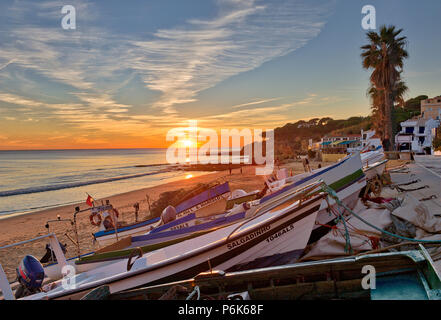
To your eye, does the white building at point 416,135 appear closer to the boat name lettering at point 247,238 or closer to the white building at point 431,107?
the white building at point 431,107

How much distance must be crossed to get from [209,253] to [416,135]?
56.9 meters

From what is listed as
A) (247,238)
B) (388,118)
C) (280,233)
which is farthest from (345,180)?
(388,118)

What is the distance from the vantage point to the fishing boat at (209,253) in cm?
462

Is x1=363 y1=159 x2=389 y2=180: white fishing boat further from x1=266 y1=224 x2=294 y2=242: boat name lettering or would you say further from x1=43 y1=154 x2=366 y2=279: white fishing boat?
x1=266 y1=224 x2=294 y2=242: boat name lettering

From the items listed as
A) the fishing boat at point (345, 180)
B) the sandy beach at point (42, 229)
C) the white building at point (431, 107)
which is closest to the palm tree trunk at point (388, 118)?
the sandy beach at point (42, 229)

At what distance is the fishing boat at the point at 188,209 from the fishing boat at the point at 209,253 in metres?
3.52

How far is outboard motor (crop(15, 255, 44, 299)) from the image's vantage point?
201 inches

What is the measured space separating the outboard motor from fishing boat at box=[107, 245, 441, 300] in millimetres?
2382

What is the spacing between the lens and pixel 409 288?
3268 millimetres

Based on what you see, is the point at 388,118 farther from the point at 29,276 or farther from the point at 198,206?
the point at 29,276

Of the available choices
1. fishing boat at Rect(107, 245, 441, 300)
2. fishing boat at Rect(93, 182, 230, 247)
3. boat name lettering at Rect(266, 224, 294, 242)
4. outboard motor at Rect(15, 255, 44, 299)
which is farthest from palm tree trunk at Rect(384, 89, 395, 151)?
outboard motor at Rect(15, 255, 44, 299)
